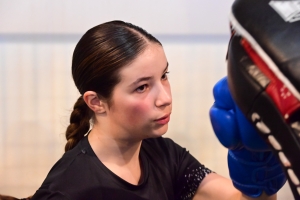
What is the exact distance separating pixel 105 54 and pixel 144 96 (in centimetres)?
13

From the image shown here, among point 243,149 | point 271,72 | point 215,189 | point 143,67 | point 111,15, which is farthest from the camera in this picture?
point 111,15

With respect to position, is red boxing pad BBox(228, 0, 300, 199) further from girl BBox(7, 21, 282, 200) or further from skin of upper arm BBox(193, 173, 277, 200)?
skin of upper arm BBox(193, 173, 277, 200)

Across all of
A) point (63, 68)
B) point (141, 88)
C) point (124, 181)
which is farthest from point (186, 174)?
point (63, 68)

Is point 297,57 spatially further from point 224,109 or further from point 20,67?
point 20,67

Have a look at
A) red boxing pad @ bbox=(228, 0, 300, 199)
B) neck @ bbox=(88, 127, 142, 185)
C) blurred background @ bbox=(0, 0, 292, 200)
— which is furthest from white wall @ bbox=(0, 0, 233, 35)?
red boxing pad @ bbox=(228, 0, 300, 199)

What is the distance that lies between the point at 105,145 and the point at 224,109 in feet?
1.10

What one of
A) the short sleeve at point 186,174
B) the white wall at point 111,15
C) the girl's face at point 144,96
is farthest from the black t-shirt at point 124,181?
the white wall at point 111,15

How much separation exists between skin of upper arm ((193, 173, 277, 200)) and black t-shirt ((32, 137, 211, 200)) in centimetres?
2

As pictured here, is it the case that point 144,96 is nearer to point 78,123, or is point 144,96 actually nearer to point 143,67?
point 143,67

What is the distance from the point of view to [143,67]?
792 mm

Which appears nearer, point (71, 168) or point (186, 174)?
point (71, 168)

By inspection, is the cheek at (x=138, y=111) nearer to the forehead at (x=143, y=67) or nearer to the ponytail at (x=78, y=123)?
the forehead at (x=143, y=67)

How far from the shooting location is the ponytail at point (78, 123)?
0.96m

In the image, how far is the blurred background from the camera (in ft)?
3.88
